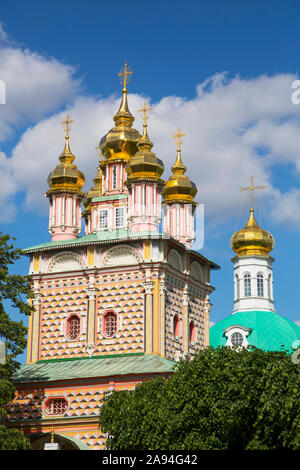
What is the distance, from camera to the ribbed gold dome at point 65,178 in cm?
3994

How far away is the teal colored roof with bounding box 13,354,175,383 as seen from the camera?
33.2 meters

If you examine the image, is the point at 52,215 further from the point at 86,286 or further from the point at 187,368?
the point at 187,368

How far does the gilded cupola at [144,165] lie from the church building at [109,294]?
5 centimetres

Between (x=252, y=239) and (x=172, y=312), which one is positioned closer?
(x=172, y=312)

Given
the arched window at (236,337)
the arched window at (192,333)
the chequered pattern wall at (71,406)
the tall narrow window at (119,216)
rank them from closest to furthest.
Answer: the chequered pattern wall at (71,406) < the arched window at (192,333) < the tall narrow window at (119,216) < the arched window at (236,337)

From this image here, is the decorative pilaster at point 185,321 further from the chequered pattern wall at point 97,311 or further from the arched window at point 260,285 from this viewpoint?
the arched window at point 260,285

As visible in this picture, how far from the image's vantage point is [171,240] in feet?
118

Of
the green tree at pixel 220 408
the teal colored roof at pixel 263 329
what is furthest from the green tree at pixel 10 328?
the teal colored roof at pixel 263 329

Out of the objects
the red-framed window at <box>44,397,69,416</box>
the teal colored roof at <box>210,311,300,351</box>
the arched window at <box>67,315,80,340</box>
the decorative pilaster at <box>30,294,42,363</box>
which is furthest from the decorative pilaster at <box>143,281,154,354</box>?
the teal colored roof at <box>210,311,300,351</box>

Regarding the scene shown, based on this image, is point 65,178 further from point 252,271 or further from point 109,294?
point 252,271

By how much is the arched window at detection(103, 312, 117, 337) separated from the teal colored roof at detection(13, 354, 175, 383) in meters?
0.97

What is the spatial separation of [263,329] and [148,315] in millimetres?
12308

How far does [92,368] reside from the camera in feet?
113

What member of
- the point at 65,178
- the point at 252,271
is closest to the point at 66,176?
the point at 65,178
